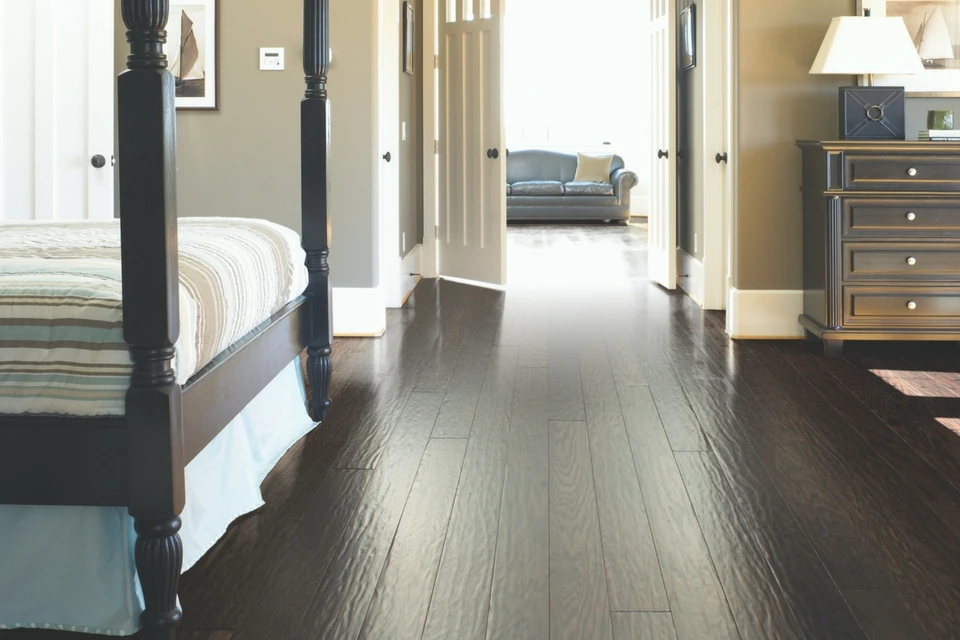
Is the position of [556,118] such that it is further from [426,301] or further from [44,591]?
[44,591]

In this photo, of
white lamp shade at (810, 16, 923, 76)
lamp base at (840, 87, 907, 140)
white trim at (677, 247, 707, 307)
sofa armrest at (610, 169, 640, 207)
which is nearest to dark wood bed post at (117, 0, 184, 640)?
white lamp shade at (810, 16, 923, 76)

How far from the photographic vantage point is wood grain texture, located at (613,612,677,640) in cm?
199

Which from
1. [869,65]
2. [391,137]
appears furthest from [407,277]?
[869,65]

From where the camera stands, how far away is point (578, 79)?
1340 centimetres

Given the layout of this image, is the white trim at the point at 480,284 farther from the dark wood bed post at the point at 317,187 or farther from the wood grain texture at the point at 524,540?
the dark wood bed post at the point at 317,187

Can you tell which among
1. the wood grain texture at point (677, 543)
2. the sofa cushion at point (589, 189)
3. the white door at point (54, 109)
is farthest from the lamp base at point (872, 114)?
the sofa cushion at point (589, 189)

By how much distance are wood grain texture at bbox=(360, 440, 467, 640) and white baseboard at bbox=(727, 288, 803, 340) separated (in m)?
2.40

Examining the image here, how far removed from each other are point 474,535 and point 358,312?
2938 millimetres

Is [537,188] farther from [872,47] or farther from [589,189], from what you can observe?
[872,47]

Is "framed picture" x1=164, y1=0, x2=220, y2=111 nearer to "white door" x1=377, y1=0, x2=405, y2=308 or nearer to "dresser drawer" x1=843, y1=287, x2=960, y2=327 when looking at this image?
"white door" x1=377, y1=0, x2=405, y2=308

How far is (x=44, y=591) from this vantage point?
1.95m

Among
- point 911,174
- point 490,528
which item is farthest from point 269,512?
point 911,174

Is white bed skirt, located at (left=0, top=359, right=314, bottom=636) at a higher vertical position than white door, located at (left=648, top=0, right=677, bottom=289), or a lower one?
lower

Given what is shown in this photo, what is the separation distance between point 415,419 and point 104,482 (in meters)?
1.84
